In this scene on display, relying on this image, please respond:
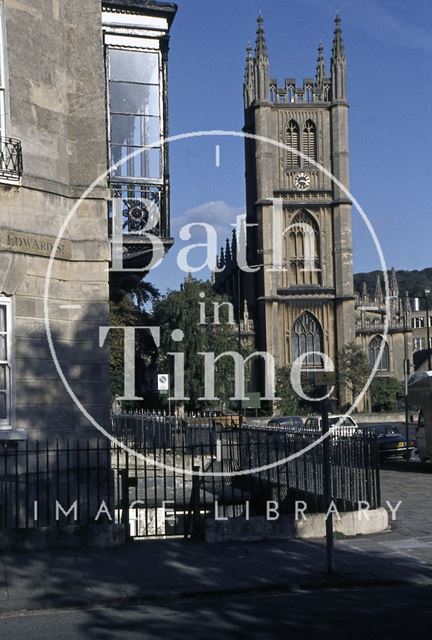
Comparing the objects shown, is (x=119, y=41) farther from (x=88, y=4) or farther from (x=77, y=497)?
(x=77, y=497)

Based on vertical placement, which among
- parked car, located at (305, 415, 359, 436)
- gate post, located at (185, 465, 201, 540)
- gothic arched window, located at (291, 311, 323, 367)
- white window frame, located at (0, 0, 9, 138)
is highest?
gothic arched window, located at (291, 311, 323, 367)

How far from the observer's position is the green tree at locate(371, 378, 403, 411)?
84.3 meters

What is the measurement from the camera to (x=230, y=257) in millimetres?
107688

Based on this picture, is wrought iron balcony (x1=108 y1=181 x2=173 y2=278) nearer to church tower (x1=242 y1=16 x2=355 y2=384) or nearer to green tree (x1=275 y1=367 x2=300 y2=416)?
green tree (x1=275 y1=367 x2=300 y2=416)

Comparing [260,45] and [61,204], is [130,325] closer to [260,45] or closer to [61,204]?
[61,204]

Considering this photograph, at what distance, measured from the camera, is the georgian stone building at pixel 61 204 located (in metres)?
13.4

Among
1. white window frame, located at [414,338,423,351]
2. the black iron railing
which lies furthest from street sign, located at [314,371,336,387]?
white window frame, located at [414,338,423,351]

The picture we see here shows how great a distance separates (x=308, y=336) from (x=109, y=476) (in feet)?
235

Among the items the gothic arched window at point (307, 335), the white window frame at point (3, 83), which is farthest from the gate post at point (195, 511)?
the gothic arched window at point (307, 335)

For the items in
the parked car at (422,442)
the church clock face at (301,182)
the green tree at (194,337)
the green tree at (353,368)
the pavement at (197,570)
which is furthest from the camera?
the church clock face at (301,182)

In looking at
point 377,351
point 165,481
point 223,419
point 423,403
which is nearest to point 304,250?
point 377,351

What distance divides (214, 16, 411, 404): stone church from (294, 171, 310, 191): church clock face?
0.09 metres

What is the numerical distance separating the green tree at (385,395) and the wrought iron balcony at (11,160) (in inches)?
2873

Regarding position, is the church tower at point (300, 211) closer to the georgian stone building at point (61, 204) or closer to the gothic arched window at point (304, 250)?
the gothic arched window at point (304, 250)
